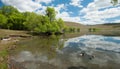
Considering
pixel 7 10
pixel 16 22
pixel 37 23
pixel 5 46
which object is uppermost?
pixel 7 10

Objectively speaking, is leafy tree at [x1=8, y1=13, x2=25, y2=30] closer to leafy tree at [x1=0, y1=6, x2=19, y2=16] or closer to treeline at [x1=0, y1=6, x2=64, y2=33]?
treeline at [x1=0, y1=6, x2=64, y2=33]

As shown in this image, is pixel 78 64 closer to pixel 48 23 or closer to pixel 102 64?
pixel 102 64

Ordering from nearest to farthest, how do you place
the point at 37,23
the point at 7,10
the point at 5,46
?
the point at 5,46
the point at 37,23
the point at 7,10

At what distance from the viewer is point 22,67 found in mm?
25531

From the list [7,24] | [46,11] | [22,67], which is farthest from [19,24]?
[22,67]

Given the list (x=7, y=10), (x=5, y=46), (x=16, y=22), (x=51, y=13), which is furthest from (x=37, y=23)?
(x=5, y=46)

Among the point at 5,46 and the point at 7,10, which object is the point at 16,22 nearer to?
the point at 7,10

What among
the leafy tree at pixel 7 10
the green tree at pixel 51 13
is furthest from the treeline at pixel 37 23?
the leafy tree at pixel 7 10

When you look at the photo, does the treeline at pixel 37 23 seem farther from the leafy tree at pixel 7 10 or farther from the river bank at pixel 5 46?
the river bank at pixel 5 46

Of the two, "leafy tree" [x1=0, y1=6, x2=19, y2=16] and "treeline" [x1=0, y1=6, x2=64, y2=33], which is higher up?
"leafy tree" [x1=0, y1=6, x2=19, y2=16]

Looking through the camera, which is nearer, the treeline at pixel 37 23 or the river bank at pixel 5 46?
the river bank at pixel 5 46

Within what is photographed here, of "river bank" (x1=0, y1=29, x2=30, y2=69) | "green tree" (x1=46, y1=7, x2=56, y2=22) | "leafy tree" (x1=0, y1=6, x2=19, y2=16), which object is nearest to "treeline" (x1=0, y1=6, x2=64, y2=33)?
"green tree" (x1=46, y1=7, x2=56, y2=22)

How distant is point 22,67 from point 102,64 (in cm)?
1224

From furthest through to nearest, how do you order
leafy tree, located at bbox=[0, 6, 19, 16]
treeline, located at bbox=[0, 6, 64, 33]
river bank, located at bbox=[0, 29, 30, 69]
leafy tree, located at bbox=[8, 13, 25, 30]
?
1. leafy tree, located at bbox=[0, 6, 19, 16]
2. leafy tree, located at bbox=[8, 13, 25, 30]
3. treeline, located at bbox=[0, 6, 64, 33]
4. river bank, located at bbox=[0, 29, 30, 69]
